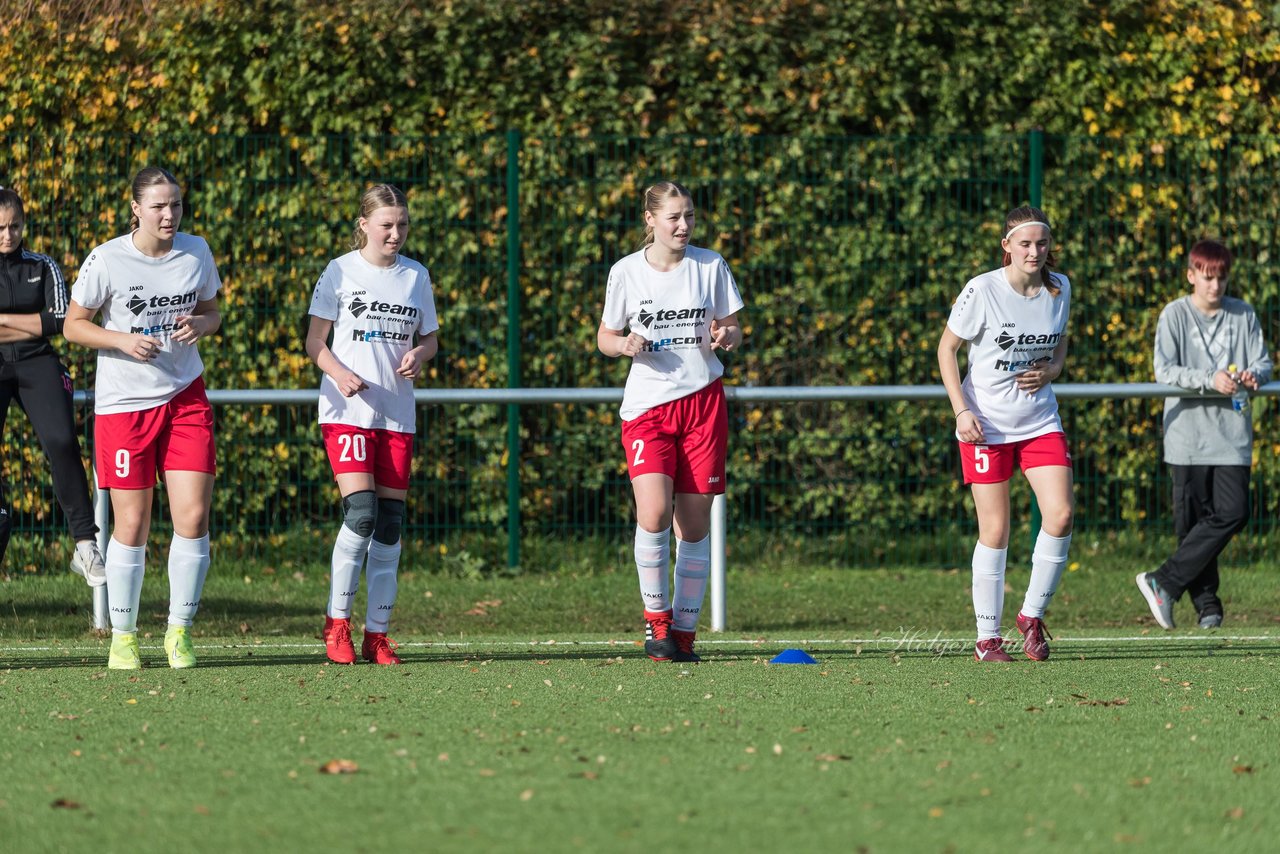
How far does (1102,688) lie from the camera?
19.7ft

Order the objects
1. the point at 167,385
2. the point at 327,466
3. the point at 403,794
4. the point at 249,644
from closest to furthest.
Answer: the point at 403,794 → the point at 167,385 → the point at 249,644 → the point at 327,466

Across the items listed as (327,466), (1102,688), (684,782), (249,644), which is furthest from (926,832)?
(327,466)

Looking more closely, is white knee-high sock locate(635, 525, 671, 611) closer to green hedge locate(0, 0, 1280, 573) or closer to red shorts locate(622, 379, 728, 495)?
red shorts locate(622, 379, 728, 495)

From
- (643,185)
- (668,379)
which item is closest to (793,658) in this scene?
(668,379)

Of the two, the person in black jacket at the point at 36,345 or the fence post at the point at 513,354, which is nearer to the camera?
the person in black jacket at the point at 36,345

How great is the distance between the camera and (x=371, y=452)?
22.2ft

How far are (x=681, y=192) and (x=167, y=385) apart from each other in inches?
81.2

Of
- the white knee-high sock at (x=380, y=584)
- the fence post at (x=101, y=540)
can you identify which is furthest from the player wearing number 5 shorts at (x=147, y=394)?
the fence post at (x=101, y=540)

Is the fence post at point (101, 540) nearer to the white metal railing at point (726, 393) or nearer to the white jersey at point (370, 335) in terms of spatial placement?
the white metal railing at point (726, 393)

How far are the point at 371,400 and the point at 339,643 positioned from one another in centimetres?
94

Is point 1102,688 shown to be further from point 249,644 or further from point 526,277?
point 526,277

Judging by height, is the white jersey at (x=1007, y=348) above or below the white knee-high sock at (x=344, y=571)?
above

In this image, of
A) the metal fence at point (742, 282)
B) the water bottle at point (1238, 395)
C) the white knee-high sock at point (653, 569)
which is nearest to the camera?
the white knee-high sock at point (653, 569)

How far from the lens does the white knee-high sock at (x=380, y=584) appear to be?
271 inches
